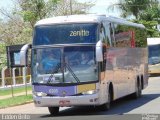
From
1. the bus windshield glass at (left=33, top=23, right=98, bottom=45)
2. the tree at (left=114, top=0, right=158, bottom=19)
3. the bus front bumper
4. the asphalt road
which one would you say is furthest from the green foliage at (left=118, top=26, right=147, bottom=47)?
the tree at (left=114, top=0, right=158, bottom=19)

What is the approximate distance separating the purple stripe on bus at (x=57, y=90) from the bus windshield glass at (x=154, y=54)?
1202 inches

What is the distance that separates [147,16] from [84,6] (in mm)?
18341

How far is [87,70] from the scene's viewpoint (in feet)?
59.3

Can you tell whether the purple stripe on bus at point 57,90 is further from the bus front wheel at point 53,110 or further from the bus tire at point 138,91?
the bus tire at point 138,91

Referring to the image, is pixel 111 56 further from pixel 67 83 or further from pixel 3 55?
pixel 3 55

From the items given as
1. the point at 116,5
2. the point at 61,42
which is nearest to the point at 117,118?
the point at 61,42

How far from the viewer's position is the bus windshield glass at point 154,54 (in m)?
47.9

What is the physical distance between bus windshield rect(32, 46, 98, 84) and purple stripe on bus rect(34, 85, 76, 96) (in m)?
0.19

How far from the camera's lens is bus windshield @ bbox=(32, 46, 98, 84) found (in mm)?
18047

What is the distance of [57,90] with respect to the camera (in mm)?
18031

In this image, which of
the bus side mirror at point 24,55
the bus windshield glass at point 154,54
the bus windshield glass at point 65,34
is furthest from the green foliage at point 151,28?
the bus side mirror at point 24,55

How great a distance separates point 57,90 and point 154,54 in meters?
30.9

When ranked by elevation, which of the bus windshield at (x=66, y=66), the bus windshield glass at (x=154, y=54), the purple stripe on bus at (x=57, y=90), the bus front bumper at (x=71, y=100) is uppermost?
the bus windshield at (x=66, y=66)

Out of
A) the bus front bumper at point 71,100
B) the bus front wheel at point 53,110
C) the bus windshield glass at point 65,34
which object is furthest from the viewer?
the bus front wheel at point 53,110
